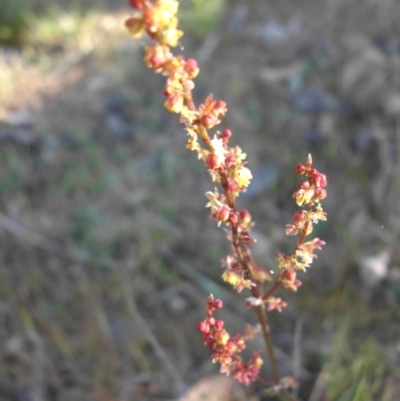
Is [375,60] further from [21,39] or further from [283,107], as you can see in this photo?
[21,39]

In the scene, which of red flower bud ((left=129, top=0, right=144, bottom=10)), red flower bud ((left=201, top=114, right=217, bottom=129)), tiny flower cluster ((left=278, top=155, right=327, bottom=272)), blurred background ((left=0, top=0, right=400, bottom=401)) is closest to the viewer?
red flower bud ((left=129, top=0, right=144, bottom=10))

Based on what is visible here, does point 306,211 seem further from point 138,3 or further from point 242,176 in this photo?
point 138,3

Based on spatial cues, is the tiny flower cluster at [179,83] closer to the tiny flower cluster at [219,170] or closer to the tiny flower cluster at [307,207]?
the tiny flower cluster at [219,170]

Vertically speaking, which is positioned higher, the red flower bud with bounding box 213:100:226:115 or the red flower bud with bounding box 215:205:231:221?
the red flower bud with bounding box 213:100:226:115

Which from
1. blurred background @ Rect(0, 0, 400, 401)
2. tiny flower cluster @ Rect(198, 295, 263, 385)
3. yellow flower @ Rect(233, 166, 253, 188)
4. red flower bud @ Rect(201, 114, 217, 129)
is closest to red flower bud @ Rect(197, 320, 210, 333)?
tiny flower cluster @ Rect(198, 295, 263, 385)

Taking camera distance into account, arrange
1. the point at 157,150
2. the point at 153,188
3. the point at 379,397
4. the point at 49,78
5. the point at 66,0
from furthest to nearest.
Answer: the point at 66,0 → the point at 49,78 → the point at 157,150 → the point at 153,188 → the point at 379,397

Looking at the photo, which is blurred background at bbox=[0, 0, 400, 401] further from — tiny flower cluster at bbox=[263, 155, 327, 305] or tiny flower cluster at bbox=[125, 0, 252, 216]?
tiny flower cluster at bbox=[125, 0, 252, 216]

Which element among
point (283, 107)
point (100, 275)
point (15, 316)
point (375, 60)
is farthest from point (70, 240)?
point (375, 60)

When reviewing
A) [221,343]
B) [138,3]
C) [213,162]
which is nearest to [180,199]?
[221,343]
